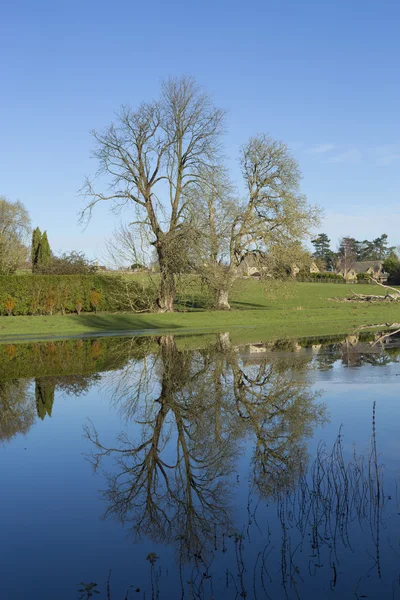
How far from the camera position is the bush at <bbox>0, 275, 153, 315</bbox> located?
39.5 metres

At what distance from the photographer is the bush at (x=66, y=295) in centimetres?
3950

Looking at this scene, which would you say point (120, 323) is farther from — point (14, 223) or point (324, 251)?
point (324, 251)

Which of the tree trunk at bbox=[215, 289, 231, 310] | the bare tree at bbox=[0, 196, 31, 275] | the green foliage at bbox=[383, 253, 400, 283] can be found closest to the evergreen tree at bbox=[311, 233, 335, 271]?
the green foliage at bbox=[383, 253, 400, 283]

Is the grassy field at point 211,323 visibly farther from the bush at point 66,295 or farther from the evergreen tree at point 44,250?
the evergreen tree at point 44,250

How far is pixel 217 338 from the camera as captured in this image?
29.1 metres

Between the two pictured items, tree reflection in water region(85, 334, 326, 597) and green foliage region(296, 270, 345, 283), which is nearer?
tree reflection in water region(85, 334, 326, 597)

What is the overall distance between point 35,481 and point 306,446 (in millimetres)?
3763

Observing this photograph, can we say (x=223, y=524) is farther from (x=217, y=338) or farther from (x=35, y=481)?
(x=217, y=338)

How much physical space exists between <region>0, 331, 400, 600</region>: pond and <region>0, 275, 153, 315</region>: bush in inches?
967

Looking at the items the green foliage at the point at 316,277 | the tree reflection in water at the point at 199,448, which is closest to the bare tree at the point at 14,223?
the green foliage at the point at 316,277

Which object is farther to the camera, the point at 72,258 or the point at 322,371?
the point at 72,258

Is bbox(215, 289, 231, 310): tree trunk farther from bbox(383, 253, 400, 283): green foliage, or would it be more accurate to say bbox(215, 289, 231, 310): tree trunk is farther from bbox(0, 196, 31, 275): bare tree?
bbox(383, 253, 400, 283): green foliage

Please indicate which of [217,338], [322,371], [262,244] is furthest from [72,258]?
[322,371]

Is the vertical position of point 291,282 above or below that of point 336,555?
above
